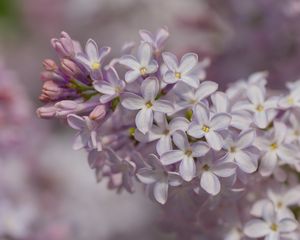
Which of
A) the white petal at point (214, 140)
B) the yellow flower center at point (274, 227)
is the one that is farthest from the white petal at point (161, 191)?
the yellow flower center at point (274, 227)

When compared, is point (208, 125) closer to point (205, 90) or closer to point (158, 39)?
point (205, 90)

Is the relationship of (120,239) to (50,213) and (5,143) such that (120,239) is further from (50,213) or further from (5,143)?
(5,143)

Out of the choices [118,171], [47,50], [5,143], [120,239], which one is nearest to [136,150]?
[118,171]

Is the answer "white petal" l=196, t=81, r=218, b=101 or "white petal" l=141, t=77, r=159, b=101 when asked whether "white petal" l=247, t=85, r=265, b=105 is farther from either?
"white petal" l=141, t=77, r=159, b=101

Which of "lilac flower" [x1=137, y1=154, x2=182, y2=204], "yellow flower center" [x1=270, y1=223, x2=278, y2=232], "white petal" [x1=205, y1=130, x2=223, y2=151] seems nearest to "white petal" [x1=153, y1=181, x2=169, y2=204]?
"lilac flower" [x1=137, y1=154, x2=182, y2=204]

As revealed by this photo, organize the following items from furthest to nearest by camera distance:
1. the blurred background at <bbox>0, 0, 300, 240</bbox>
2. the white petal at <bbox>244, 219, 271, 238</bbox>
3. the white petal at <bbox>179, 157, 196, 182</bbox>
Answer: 1. the blurred background at <bbox>0, 0, 300, 240</bbox>
2. the white petal at <bbox>244, 219, 271, 238</bbox>
3. the white petal at <bbox>179, 157, 196, 182</bbox>

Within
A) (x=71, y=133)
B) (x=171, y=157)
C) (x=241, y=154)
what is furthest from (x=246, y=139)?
(x=71, y=133)
